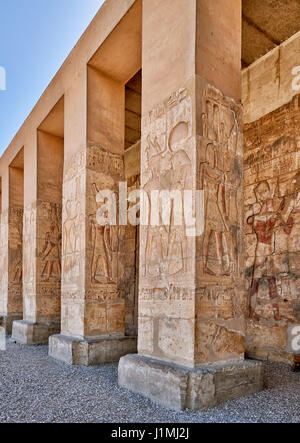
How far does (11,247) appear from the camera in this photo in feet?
29.3

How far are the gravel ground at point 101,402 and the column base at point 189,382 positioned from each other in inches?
2.6

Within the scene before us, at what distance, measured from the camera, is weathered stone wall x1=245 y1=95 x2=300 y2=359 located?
493 cm

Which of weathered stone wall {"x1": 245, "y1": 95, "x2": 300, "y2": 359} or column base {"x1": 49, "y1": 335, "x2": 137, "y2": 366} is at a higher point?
weathered stone wall {"x1": 245, "y1": 95, "x2": 300, "y2": 359}

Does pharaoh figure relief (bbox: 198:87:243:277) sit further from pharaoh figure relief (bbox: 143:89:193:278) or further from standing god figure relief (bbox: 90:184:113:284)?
standing god figure relief (bbox: 90:184:113:284)

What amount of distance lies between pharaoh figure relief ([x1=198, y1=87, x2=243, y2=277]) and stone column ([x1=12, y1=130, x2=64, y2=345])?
4.57 metres

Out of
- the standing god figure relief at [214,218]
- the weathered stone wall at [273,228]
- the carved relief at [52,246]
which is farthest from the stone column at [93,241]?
the standing god figure relief at [214,218]

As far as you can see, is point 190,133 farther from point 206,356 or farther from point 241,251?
point 206,356

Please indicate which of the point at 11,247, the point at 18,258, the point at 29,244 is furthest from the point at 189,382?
the point at 11,247

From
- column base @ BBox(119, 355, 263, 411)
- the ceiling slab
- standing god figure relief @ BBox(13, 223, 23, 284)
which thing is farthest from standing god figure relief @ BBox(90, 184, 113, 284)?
standing god figure relief @ BBox(13, 223, 23, 284)

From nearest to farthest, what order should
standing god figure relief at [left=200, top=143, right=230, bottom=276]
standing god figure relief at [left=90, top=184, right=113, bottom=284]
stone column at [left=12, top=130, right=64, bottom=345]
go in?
standing god figure relief at [left=200, top=143, right=230, bottom=276] < standing god figure relief at [left=90, top=184, right=113, bottom=284] < stone column at [left=12, top=130, right=64, bottom=345]

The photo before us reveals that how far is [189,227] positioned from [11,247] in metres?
7.09

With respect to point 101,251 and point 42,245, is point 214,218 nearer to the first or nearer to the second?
point 101,251

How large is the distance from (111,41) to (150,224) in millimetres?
2953

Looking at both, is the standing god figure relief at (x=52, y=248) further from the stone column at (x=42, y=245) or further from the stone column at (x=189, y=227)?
the stone column at (x=189, y=227)
